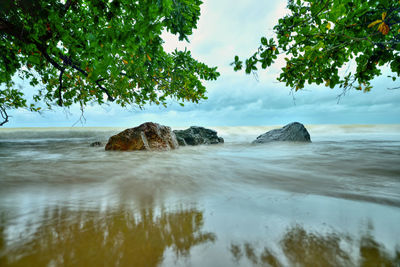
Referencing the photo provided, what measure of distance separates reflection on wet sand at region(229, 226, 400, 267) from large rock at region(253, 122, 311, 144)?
327 inches

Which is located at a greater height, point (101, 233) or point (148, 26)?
point (148, 26)

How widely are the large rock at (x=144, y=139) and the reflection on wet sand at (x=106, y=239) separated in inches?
183

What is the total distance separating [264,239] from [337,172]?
281 cm

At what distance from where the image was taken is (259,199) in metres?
1.83

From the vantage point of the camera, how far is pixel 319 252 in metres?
0.98

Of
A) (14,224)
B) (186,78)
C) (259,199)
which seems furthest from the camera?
Result: (186,78)

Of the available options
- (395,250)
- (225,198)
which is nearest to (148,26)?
(225,198)

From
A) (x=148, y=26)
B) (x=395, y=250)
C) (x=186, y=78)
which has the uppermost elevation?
(x=186, y=78)

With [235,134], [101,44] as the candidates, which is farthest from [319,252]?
[235,134]

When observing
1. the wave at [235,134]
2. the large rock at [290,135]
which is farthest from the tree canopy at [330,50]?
the wave at [235,134]

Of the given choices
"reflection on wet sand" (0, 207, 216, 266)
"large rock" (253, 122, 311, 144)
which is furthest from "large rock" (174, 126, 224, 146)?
"reflection on wet sand" (0, 207, 216, 266)

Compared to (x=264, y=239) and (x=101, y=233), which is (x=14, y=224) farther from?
(x=264, y=239)

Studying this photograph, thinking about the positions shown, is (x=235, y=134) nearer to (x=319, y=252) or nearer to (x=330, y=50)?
(x=330, y=50)

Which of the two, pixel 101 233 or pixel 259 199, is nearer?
pixel 101 233
